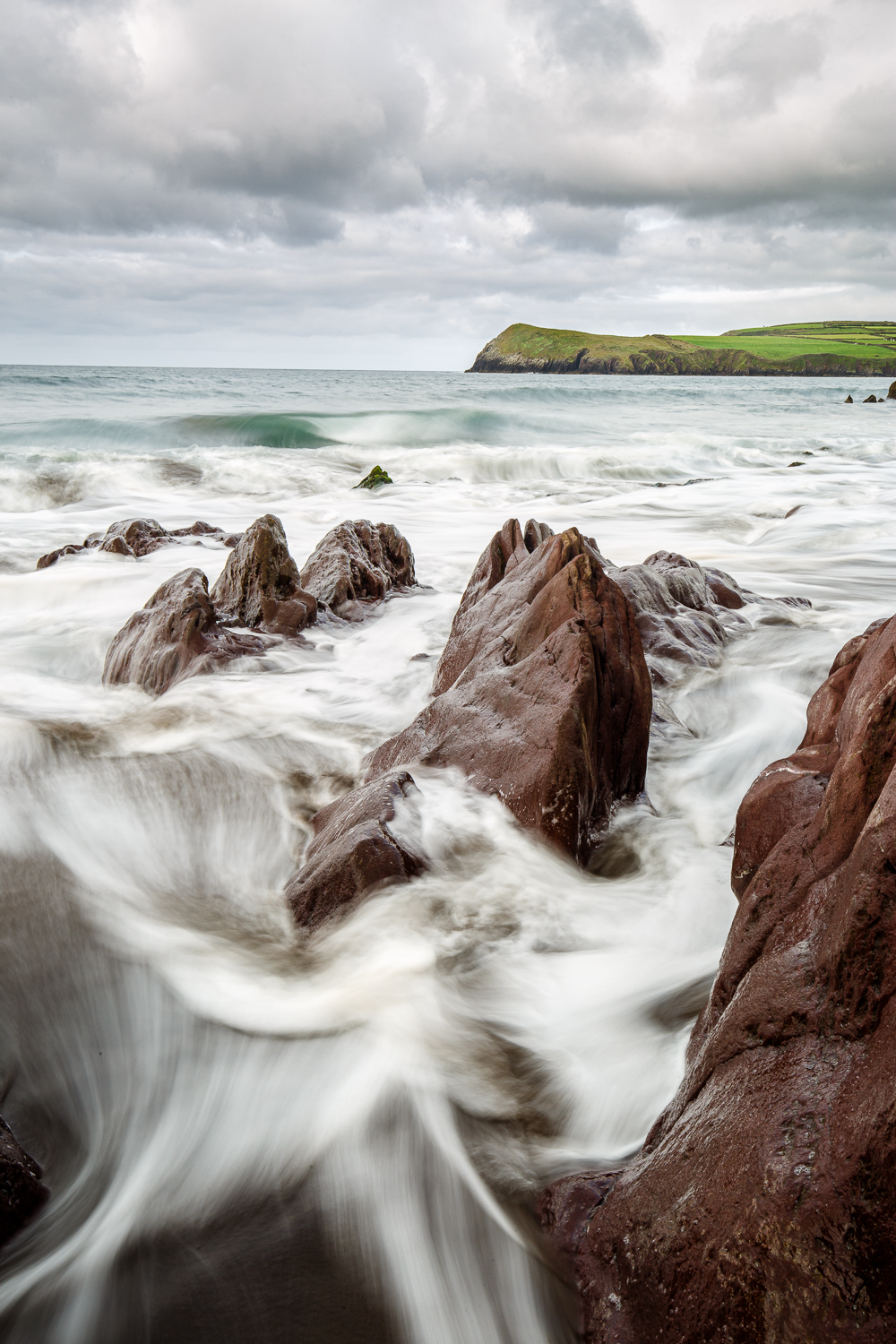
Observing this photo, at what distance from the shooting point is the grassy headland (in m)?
92.6

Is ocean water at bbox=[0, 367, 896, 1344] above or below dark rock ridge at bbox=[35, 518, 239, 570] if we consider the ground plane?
below

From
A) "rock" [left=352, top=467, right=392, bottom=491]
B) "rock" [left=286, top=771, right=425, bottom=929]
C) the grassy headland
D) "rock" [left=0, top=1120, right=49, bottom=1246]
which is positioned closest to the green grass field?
the grassy headland

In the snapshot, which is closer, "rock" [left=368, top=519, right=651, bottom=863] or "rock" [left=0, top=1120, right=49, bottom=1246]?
"rock" [left=0, top=1120, right=49, bottom=1246]

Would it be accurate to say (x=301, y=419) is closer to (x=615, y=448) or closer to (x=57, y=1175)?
(x=615, y=448)

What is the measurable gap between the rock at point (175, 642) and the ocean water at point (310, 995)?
6.0 inches

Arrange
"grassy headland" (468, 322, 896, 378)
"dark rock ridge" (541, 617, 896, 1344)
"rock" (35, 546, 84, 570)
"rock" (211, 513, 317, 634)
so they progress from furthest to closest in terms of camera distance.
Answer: "grassy headland" (468, 322, 896, 378) → "rock" (35, 546, 84, 570) → "rock" (211, 513, 317, 634) → "dark rock ridge" (541, 617, 896, 1344)

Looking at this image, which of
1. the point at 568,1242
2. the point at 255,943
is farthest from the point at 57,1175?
the point at 568,1242

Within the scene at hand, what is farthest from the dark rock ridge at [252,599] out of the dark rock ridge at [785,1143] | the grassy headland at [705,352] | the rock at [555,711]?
the grassy headland at [705,352]

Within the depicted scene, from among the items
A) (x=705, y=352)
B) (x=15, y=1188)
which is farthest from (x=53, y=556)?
(x=705, y=352)

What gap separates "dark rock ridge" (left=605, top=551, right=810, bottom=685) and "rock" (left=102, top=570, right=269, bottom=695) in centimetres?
272

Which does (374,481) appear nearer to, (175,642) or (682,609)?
(682,609)

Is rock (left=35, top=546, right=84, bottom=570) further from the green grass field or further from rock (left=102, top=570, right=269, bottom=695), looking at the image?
the green grass field

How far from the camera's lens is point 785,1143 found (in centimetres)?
139

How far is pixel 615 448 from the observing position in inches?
928
